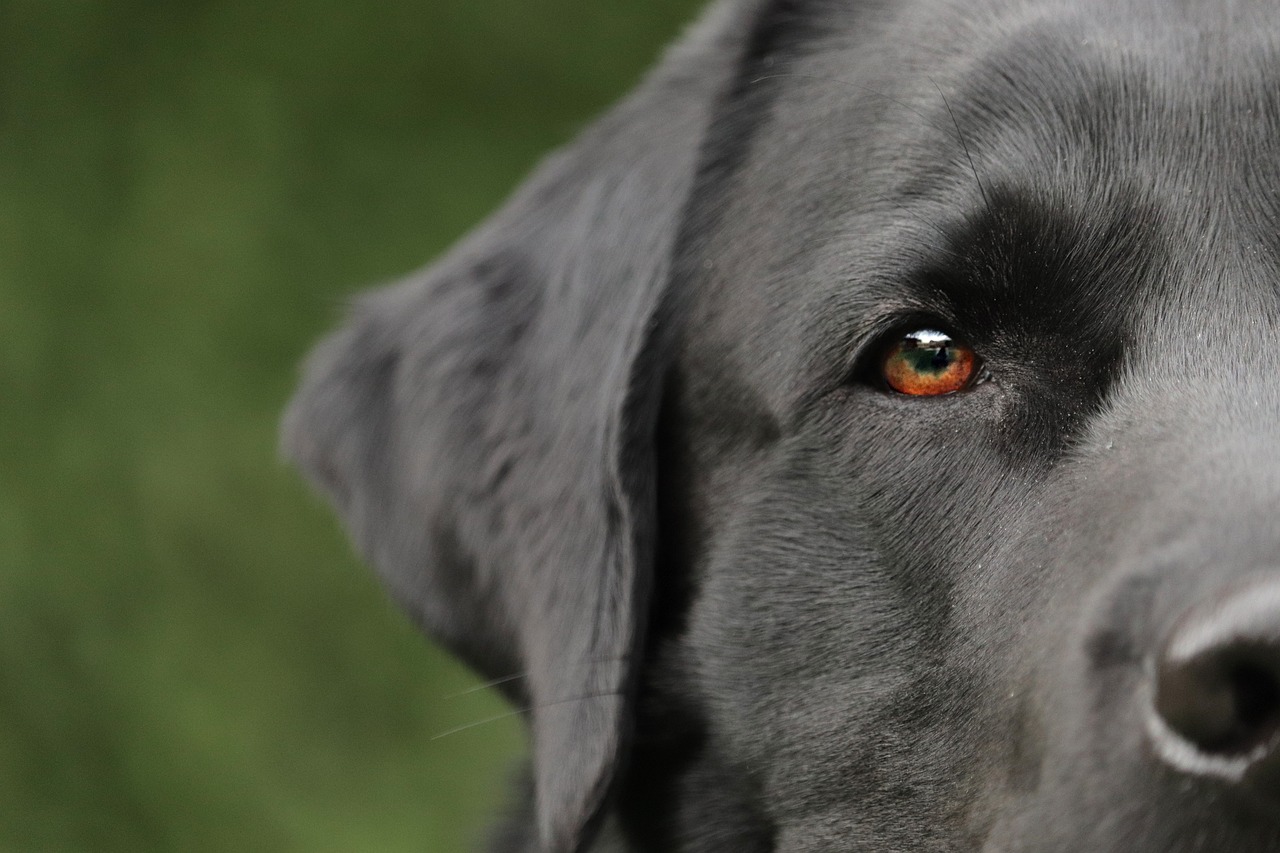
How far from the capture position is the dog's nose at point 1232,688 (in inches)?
66.1

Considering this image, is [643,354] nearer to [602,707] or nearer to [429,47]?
[602,707]

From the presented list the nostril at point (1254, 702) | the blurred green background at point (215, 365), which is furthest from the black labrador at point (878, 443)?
the blurred green background at point (215, 365)

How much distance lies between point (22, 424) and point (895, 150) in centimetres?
404

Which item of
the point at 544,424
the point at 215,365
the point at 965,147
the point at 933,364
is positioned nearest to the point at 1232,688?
the point at 933,364

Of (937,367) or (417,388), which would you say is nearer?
(937,367)

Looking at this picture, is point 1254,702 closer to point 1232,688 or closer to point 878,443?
point 1232,688

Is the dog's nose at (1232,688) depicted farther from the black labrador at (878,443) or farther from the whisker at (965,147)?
the whisker at (965,147)

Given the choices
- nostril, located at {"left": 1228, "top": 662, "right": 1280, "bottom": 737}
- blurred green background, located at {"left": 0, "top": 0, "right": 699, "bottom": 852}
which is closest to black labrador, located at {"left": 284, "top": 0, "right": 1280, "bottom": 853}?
nostril, located at {"left": 1228, "top": 662, "right": 1280, "bottom": 737}

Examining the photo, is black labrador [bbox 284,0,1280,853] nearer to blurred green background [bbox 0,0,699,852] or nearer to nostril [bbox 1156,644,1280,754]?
nostril [bbox 1156,644,1280,754]

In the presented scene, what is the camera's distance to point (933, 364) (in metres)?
2.33

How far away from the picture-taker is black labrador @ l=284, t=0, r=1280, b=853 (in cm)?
192

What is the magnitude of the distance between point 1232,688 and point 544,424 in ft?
4.71

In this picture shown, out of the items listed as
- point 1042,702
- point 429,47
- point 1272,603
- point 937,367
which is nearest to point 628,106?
point 937,367

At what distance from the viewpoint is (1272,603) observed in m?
1.69
